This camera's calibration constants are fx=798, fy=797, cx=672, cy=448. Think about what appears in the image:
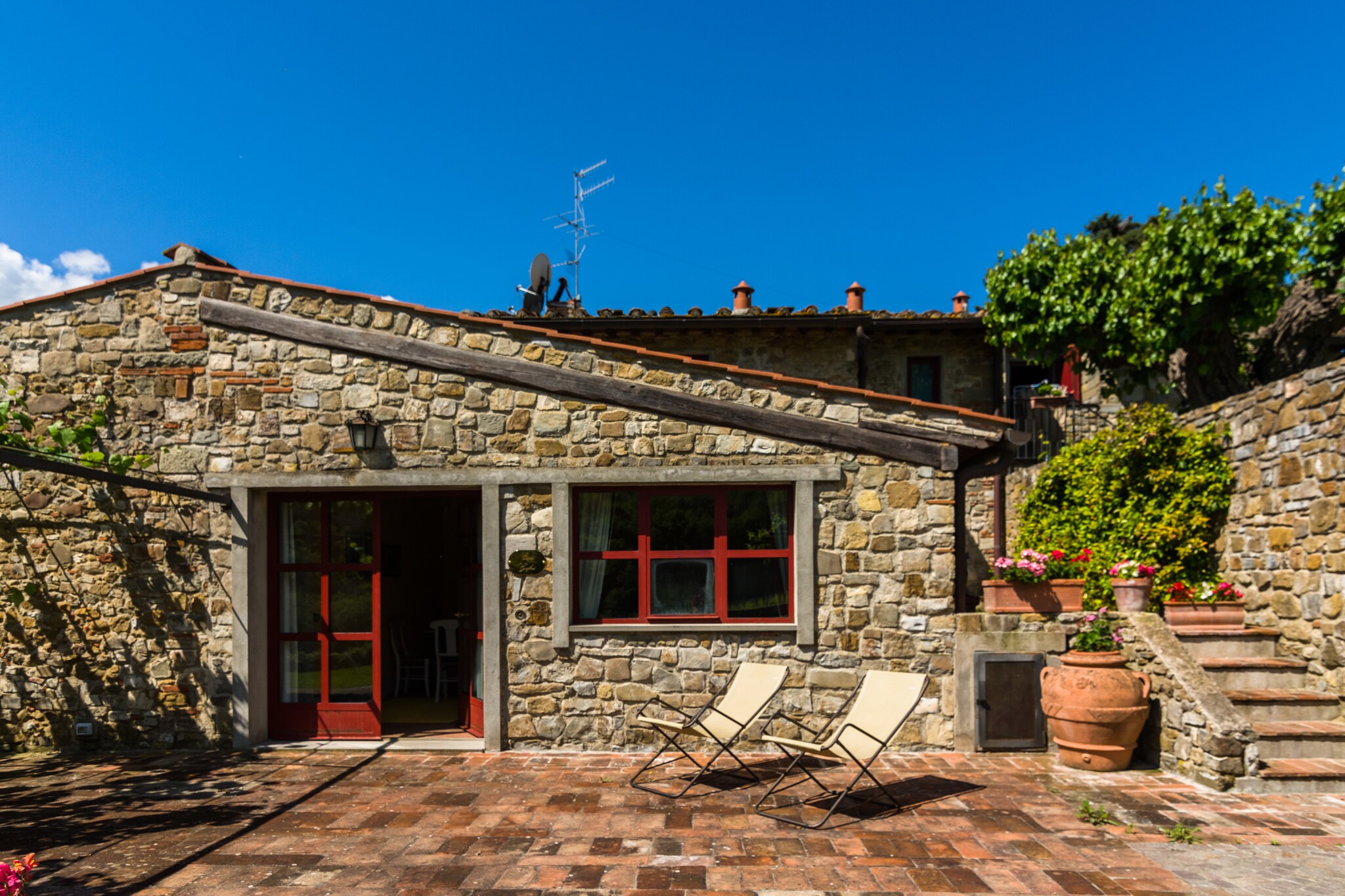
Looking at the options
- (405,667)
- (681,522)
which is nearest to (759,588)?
(681,522)

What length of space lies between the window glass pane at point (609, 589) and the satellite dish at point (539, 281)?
19.9ft

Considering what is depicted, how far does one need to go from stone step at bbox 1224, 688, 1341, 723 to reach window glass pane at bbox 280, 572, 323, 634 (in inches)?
290

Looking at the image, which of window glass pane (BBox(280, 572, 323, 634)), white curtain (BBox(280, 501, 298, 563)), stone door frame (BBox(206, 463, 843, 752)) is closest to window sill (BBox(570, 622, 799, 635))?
stone door frame (BBox(206, 463, 843, 752))

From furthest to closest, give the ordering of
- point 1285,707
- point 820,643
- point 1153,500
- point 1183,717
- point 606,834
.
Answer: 1. point 1153,500
2. point 820,643
3. point 1285,707
4. point 1183,717
5. point 606,834

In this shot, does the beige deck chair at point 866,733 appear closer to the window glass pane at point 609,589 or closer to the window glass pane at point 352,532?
the window glass pane at point 609,589

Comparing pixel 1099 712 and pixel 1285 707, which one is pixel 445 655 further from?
pixel 1285 707

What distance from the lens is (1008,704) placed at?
21.0 ft

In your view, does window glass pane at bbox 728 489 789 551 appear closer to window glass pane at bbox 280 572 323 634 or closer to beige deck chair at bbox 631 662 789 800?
beige deck chair at bbox 631 662 789 800

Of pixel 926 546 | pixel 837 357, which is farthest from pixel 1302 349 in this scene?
pixel 926 546

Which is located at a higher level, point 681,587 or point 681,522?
point 681,522

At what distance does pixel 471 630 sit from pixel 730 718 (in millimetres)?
2740

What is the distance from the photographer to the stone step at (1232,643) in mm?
6684

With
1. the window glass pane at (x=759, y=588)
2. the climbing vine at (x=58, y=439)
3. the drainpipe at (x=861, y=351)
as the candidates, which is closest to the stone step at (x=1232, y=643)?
the window glass pane at (x=759, y=588)

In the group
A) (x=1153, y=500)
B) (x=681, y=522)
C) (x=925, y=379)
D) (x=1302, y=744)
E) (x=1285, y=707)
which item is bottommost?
(x=1302, y=744)
